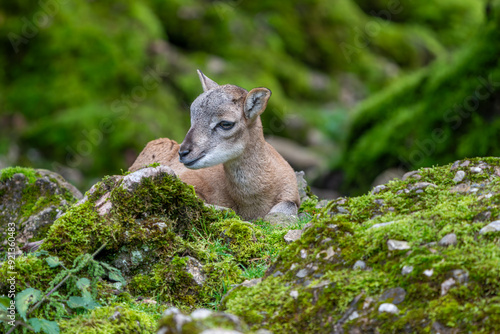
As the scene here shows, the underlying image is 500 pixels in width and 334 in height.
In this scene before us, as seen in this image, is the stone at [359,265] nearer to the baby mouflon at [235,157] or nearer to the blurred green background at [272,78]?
the baby mouflon at [235,157]

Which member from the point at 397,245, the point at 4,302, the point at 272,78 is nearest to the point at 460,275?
the point at 397,245

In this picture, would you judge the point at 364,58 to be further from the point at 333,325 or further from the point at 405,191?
the point at 333,325

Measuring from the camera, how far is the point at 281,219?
333 inches

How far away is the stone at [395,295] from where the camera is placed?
13.4 ft

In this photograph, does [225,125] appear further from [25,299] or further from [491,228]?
[491,228]

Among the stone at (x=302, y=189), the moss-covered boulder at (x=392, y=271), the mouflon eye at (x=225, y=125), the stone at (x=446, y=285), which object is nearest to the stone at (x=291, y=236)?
the moss-covered boulder at (x=392, y=271)

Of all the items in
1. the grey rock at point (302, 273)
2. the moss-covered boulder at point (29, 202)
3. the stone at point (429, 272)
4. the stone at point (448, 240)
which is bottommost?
the moss-covered boulder at point (29, 202)

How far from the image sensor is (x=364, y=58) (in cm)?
2573

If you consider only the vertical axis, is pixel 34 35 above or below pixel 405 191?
above

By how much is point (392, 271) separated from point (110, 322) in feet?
7.33

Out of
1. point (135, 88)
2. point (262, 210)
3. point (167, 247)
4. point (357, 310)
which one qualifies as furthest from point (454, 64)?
point (357, 310)

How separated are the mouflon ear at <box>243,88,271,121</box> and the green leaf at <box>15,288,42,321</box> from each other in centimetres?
506

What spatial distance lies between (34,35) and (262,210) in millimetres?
13110

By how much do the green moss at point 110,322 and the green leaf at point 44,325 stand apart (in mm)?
146
